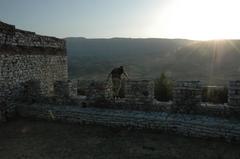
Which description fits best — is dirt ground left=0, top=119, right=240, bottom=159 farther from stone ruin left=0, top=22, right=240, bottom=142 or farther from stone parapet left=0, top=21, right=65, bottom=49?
stone parapet left=0, top=21, right=65, bottom=49

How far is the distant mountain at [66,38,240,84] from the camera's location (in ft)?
152

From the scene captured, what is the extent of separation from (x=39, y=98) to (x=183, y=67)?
4804 centimetres

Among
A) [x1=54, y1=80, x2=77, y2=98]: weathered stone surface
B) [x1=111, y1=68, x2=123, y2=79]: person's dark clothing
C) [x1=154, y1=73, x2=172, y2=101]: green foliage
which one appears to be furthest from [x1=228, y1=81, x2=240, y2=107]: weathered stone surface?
[x1=111, y1=68, x2=123, y2=79]: person's dark clothing

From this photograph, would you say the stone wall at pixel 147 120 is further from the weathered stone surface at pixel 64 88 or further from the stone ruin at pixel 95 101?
the weathered stone surface at pixel 64 88

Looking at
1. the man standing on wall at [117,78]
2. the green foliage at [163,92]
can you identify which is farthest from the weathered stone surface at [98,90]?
the green foliage at [163,92]

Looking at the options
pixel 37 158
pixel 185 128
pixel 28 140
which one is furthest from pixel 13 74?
pixel 185 128

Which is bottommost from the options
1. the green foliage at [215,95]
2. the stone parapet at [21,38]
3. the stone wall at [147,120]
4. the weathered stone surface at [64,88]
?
the stone wall at [147,120]

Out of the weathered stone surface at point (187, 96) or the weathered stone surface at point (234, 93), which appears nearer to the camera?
the weathered stone surface at point (234, 93)

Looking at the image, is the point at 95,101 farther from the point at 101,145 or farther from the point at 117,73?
the point at 117,73

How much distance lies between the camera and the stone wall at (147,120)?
6.14 metres

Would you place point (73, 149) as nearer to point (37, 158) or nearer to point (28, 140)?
point (37, 158)

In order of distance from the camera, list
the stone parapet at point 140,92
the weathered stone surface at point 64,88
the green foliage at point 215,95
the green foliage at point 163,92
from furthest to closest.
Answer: the green foliage at point 163,92
the green foliage at point 215,95
the weathered stone surface at point 64,88
the stone parapet at point 140,92

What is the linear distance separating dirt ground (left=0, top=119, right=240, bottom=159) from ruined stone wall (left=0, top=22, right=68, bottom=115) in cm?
198

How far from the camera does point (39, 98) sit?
953 cm
